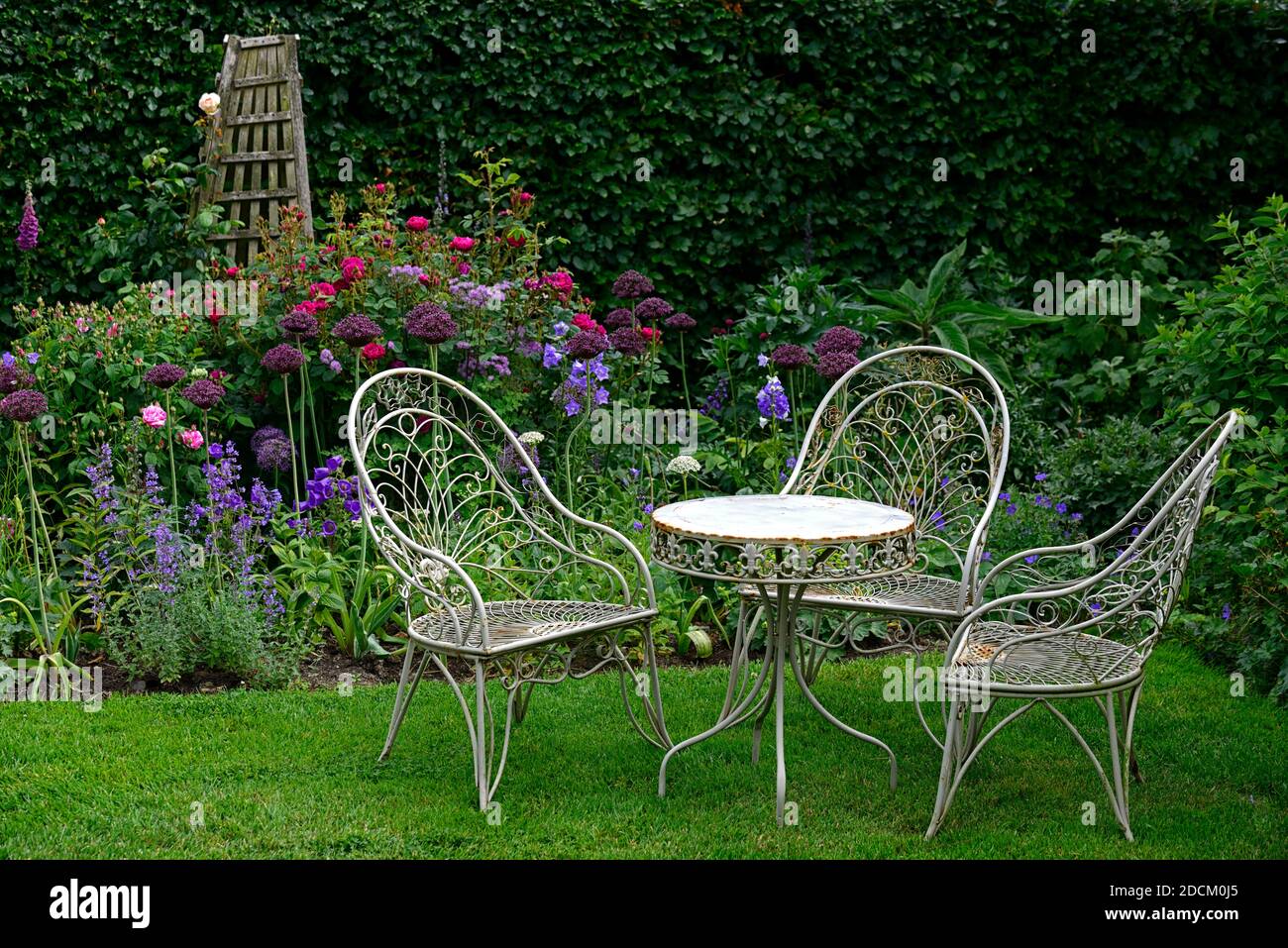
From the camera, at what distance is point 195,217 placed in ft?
21.6

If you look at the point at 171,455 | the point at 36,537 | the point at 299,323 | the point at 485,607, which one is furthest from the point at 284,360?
the point at 485,607

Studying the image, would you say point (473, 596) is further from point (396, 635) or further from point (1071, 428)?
point (1071, 428)

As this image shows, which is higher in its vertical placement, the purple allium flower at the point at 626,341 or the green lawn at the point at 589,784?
the purple allium flower at the point at 626,341

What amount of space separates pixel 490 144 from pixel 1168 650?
4.49 metres

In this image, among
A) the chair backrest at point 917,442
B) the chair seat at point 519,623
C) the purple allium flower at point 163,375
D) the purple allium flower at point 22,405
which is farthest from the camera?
the purple allium flower at point 163,375

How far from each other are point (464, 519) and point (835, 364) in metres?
1.63

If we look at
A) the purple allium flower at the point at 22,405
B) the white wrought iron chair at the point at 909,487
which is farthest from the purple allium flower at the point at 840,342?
the purple allium flower at the point at 22,405

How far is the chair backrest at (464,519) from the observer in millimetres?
3645

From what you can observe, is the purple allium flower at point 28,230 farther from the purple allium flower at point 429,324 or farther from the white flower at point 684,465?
the white flower at point 684,465

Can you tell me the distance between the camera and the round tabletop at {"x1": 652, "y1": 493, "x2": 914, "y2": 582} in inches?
132

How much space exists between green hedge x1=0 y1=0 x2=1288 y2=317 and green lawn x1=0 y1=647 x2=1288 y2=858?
12.0 feet

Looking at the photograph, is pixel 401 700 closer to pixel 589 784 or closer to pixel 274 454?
pixel 589 784

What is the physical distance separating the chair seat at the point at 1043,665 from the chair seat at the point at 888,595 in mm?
Answer: 227

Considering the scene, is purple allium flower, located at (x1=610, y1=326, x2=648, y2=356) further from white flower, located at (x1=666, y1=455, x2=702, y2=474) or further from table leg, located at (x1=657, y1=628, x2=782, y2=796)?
table leg, located at (x1=657, y1=628, x2=782, y2=796)
